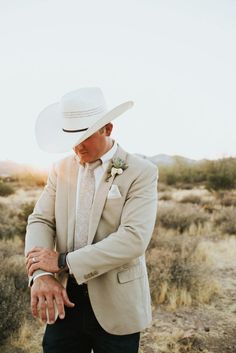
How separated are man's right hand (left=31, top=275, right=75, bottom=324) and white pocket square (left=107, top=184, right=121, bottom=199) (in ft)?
1.89

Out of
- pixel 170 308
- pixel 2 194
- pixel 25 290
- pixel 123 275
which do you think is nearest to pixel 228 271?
pixel 170 308

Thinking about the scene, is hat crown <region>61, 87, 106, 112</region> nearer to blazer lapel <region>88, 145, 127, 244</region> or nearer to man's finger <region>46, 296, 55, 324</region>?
blazer lapel <region>88, 145, 127, 244</region>

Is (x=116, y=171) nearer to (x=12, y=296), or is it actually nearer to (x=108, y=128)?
(x=108, y=128)

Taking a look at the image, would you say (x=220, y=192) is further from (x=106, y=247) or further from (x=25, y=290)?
(x=106, y=247)

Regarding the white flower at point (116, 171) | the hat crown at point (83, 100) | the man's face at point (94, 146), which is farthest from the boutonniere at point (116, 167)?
the hat crown at point (83, 100)

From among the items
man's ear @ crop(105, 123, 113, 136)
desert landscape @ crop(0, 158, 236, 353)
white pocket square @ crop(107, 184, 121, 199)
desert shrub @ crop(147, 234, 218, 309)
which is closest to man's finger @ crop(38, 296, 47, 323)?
white pocket square @ crop(107, 184, 121, 199)

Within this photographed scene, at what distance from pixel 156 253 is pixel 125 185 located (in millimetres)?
4724

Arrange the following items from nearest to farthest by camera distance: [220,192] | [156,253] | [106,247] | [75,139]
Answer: [106,247] < [75,139] < [156,253] < [220,192]

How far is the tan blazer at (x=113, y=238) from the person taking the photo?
6.73 ft

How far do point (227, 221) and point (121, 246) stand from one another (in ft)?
30.3

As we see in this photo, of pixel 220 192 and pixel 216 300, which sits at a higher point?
pixel 216 300

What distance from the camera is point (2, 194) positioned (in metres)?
20.0

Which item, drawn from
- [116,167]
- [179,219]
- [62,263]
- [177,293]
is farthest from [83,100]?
[179,219]

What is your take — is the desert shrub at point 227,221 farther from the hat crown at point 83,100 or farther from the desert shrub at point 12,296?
the hat crown at point 83,100
